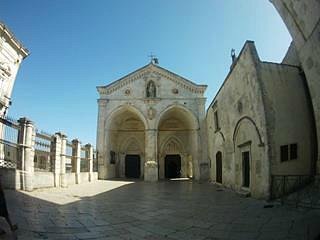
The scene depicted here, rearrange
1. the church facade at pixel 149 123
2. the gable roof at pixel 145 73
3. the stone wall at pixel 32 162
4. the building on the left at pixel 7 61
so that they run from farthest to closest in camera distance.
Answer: the gable roof at pixel 145 73 → the church facade at pixel 149 123 → the building on the left at pixel 7 61 → the stone wall at pixel 32 162

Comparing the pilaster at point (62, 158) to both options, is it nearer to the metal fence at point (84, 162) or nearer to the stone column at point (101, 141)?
the metal fence at point (84, 162)

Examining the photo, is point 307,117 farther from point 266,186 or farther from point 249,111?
point 266,186

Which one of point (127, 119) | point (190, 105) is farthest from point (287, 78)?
point (127, 119)

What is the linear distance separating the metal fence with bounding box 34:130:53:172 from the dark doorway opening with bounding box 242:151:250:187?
904 cm

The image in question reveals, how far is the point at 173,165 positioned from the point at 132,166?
4.56 metres

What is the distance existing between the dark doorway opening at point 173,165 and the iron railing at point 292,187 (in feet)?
67.4

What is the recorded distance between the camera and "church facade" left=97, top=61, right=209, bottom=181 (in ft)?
82.7

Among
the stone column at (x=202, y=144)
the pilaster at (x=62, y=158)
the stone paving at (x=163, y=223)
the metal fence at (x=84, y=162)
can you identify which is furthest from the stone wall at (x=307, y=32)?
the stone column at (x=202, y=144)

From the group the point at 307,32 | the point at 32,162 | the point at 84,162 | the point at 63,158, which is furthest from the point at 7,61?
the point at 307,32

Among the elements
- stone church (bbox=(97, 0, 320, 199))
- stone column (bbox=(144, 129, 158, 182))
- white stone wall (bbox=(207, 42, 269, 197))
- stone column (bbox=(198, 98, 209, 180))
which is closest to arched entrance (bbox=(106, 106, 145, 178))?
stone church (bbox=(97, 0, 320, 199))

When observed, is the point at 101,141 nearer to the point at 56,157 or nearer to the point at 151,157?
the point at 151,157

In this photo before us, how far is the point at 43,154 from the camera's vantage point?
41.2ft

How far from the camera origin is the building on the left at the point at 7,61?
19219 millimetres

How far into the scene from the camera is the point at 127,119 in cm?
2922
